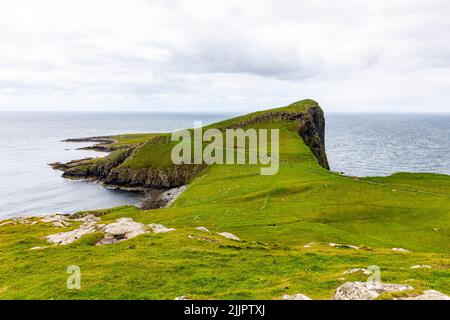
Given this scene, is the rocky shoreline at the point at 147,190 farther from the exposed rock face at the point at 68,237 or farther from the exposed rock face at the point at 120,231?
the exposed rock face at the point at 68,237

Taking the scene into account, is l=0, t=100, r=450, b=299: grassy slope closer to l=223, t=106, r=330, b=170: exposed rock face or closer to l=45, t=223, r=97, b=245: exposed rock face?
l=45, t=223, r=97, b=245: exposed rock face

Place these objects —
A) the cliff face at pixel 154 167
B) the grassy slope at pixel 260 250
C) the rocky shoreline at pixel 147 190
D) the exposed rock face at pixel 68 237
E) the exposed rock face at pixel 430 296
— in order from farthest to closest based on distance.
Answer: the cliff face at pixel 154 167 → the rocky shoreline at pixel 147 190 → the exposed rock face at pixel 68 237 → the grassy slope at pixel 260 250 → the exposed rock face at pixel 430 296

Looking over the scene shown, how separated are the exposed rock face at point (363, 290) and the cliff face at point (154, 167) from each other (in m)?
118

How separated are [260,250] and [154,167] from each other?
120682 mm

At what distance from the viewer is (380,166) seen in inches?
6737

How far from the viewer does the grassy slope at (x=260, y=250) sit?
24266 mm

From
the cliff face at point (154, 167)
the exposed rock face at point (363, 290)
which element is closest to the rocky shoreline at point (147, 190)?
the cliff face at point (154, 167)

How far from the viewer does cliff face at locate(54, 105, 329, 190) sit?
467 ft

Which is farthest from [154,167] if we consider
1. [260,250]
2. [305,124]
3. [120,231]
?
[260,250]

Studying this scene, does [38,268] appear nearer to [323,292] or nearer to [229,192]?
[323,292]

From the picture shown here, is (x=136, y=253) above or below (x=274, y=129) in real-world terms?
below

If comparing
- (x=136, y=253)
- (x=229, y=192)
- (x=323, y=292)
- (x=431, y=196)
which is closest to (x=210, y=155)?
(x=229, y=192)
